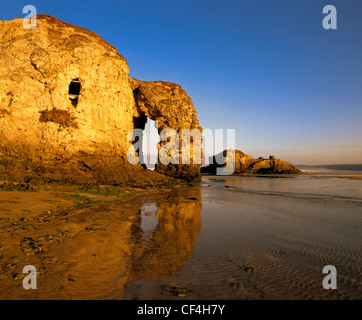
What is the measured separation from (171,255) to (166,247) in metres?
0.59

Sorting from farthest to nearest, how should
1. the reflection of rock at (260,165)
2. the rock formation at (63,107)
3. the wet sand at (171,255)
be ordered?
the reflection of rock at (260,165) → the rock formation at (63,107) → the wet sand at (171,255)

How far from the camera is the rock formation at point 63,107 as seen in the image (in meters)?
18.6

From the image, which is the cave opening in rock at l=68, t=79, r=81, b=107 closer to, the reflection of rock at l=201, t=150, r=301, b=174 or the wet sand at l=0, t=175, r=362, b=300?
the wet sand at l=0, t=175, r=362, b=300

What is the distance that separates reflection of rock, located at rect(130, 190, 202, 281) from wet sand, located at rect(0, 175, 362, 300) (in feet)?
0.08

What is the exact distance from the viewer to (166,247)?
5.93 metres

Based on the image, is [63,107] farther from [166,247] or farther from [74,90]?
[166,247]

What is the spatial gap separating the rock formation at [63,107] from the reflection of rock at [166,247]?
41.5 feet

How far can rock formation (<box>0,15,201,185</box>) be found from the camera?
61.1ft

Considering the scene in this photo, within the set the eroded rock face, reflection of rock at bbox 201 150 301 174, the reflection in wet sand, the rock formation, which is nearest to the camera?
the reflection in wet sand

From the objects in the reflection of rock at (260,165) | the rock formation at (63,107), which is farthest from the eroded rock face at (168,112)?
the reflection of rock at (260,165)

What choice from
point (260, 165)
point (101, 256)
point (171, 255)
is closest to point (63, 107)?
point (101, 256)

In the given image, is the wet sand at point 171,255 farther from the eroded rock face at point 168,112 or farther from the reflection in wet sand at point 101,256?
the eroded rock face at point 168,112

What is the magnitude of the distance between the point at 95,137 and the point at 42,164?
5.83 m

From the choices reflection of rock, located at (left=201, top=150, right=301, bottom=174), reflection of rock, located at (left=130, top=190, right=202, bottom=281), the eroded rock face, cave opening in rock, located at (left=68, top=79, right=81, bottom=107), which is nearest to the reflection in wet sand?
reflection of rock, located at (left=130, top=190, right=202, bottom=281)
